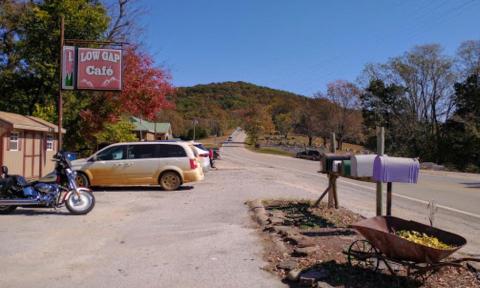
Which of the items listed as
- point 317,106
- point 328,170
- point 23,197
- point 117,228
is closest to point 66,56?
point 23,197

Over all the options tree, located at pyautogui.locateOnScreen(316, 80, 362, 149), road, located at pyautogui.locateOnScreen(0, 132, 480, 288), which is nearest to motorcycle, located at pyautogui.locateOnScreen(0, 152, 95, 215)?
road, located at pyautogui.locateOnScreen(0, 132, 480, 288)

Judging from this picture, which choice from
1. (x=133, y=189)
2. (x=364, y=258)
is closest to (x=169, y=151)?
(x=133, y=189)

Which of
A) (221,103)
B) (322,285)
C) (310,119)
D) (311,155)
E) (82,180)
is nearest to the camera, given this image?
(322,285)

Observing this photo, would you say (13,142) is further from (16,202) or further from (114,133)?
(114,133)

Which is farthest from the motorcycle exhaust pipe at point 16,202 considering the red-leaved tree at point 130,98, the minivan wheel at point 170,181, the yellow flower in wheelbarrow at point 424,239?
the red-leaved tree at point 130,98

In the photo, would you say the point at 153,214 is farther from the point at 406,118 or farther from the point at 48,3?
the point at 406,118

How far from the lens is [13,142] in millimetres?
18641

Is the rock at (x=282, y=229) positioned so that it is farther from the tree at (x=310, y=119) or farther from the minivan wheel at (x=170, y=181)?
the tree at (x=310, y=119)

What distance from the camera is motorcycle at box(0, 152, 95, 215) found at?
1085 cm

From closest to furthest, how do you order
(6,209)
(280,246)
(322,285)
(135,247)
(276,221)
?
(322,285), (280,246), (135,247), (276,221), (6,209)

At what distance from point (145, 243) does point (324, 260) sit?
309 cm

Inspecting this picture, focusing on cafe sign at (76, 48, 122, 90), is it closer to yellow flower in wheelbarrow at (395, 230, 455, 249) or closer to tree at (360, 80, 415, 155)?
yellow flower in wheelbarrow at (395, 230, 455, 249)

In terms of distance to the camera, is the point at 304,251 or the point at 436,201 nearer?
the point at 304,251

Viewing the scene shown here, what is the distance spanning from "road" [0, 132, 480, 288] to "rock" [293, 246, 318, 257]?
1.75 ft
